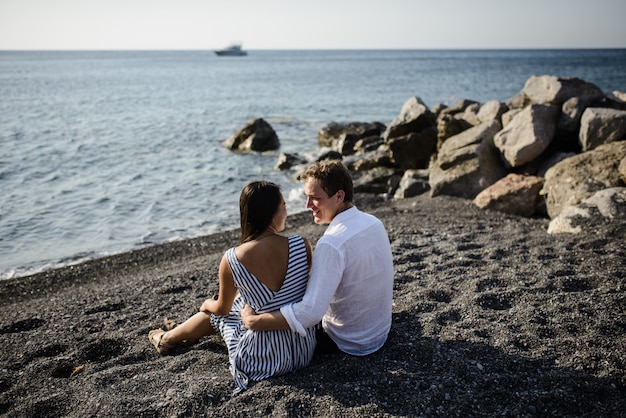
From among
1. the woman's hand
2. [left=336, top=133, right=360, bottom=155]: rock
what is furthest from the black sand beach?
[left=336, top=133, right=360, bottom=155]: rock

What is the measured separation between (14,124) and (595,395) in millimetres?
29668

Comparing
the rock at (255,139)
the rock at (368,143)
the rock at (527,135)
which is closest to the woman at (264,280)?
the rock at (527,135)

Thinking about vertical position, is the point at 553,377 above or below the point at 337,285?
below

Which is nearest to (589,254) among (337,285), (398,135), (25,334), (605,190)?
(605,190)

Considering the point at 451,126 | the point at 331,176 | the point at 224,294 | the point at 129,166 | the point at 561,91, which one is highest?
the point at 561,91

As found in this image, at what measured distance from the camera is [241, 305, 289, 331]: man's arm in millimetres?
3686

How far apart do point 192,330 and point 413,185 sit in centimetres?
882

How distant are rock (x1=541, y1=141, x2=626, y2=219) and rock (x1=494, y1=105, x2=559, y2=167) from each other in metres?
0.90

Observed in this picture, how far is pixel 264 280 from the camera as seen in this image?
3729mm

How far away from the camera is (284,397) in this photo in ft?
11.9

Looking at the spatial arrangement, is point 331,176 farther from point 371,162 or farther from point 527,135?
point 371,162

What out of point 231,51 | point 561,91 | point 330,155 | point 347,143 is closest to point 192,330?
point 561,91

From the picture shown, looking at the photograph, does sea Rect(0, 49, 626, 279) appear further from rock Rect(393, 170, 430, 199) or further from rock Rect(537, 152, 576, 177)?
rock Rect(537, 152, 576, 177)

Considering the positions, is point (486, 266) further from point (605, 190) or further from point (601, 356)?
point (605, 190)
